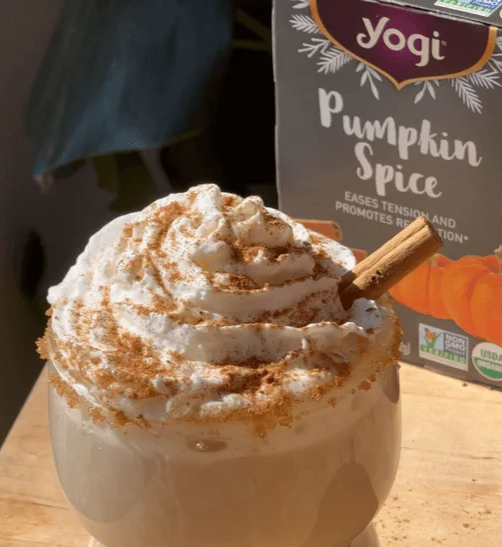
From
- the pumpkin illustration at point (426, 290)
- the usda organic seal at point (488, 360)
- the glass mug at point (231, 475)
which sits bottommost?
the usda organic seal at point (488, 360)

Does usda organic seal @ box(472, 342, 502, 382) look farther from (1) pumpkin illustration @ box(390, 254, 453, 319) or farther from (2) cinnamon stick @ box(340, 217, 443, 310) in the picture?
(2) cinnamon stick @ box(340, 217, 443, 310)

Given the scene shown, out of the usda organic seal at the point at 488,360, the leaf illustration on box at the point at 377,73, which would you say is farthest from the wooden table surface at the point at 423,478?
the leaf illustration on box at the point at 377,73

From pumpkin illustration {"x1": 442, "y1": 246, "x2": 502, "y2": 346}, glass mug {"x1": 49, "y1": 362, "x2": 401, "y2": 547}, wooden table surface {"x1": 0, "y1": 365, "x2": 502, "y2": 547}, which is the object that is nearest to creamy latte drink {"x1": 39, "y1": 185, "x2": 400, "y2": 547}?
glass mug {"x1": 49, "y1": 362, "x2": 401, "y2": 547}

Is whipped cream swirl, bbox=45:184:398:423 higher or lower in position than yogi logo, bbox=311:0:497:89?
lower

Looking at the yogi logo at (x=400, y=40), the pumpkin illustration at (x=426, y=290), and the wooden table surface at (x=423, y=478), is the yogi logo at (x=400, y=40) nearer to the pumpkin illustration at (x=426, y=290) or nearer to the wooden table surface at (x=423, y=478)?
the pumpkin illustration at (x=426, y=290)

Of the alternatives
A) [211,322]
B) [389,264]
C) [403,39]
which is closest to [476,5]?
[403,39]

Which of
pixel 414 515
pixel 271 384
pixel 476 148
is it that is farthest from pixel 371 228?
pixel 271 384

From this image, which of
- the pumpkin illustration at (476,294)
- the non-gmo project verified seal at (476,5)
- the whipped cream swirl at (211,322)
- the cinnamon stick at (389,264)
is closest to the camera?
the whipped cream swirl at (211,322)
